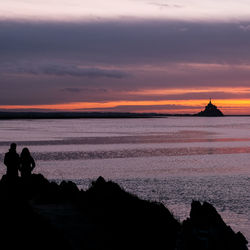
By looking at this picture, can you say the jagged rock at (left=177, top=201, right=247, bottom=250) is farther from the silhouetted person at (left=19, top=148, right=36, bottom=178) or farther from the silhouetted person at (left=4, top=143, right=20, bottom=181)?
the silhouetted person at (left=19, top=148, right=36, bottom=178)

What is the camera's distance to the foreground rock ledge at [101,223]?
356 inches

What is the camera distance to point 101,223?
14438 millimetres

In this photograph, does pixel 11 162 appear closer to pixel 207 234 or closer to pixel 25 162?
pixel 25 162

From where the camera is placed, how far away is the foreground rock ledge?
29.6ft

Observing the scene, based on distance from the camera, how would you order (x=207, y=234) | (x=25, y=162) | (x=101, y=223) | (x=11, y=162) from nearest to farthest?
1. (x=207, y=234)
2. (x=101, y=223)
3. (x=11, y=162)
4. (x=25, y=162)

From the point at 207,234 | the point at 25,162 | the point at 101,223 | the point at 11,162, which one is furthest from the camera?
the point at 25,162

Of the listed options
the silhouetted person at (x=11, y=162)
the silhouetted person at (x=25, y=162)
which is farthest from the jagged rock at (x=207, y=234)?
the silhouetted person at (x=25, y=162)

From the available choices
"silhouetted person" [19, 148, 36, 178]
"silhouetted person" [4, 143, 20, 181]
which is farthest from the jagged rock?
"silhouetted person" [19, 148, 36, 178]

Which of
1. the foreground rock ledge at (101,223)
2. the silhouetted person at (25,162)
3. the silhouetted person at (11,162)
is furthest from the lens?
the silhouetted person at (25,162)

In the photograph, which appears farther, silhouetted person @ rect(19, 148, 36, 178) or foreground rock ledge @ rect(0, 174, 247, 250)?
silhouetted person @ rect(19, 148, 36, 178)

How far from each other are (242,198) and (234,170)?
53.2 ft

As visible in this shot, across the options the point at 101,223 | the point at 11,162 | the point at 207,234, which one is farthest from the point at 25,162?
the point at 207,234

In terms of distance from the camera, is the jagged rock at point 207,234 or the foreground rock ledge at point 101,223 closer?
the jagged rock at point 207,234

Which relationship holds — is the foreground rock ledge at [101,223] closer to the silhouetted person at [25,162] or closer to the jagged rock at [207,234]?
the jagged rock at [207,234]
